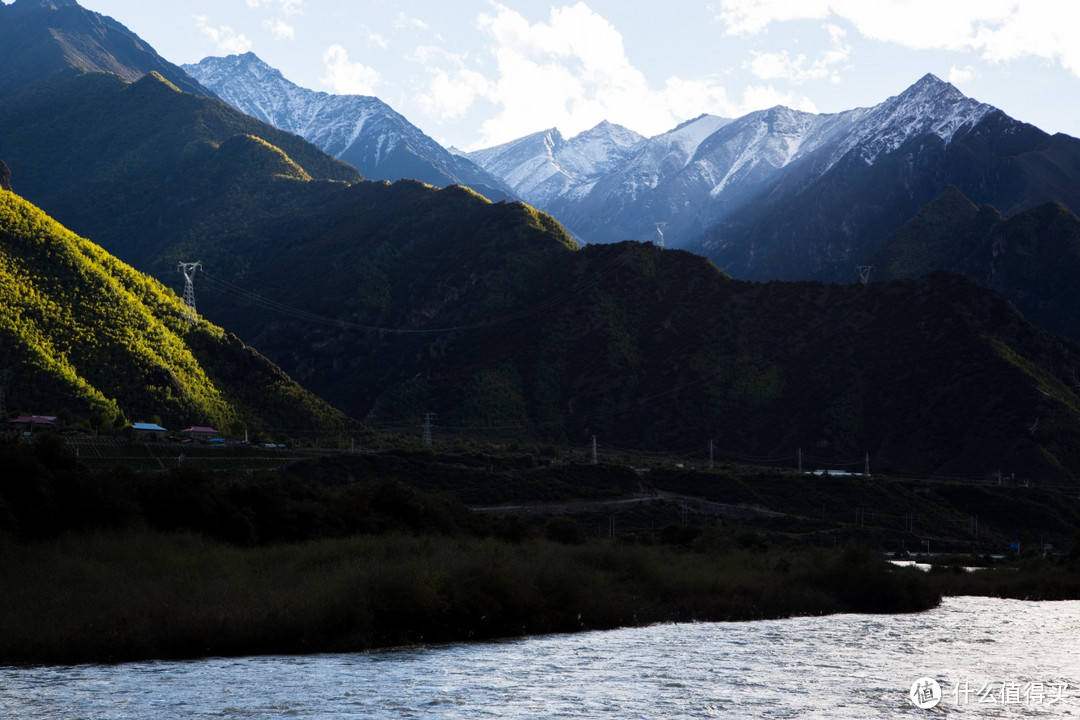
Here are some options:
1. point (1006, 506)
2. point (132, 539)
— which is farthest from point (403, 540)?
point (1006, 506)

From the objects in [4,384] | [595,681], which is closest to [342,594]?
[595,681]

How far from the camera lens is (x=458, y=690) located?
37.4 metres

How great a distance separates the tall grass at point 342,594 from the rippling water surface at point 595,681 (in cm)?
188

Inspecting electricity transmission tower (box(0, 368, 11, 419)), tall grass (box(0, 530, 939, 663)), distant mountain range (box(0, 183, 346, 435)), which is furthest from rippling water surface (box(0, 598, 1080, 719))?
electricity transmission tower (box(0, 368, 11, 419))

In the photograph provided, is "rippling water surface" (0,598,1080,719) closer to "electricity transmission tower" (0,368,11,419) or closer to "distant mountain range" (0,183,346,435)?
A: "distant mountain range" (0,183,346,435)

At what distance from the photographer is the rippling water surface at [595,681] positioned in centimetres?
3412

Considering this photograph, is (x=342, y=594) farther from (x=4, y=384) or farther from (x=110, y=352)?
(x=110, y=352)

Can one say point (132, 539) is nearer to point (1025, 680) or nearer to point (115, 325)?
point (1025, 680)

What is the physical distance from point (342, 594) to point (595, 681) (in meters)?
13.3

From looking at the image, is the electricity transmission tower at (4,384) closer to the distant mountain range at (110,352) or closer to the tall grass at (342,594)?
the distant mountain range at (110,352)

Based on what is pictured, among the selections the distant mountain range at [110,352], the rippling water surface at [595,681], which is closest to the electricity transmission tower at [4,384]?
the distant mountain range at [110,352]

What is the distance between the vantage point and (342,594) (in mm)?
47375

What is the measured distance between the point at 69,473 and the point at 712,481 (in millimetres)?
99280

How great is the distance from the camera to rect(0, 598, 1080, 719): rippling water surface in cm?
3412
